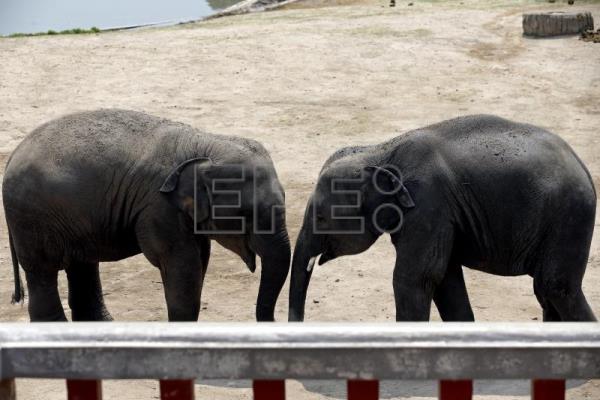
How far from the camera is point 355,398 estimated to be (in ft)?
7.39

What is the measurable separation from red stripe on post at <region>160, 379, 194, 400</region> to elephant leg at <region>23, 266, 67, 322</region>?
422 centimetres

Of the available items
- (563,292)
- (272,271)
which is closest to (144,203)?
(272,271)

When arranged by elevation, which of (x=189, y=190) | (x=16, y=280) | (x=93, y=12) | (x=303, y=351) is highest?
(x=303, y=351)

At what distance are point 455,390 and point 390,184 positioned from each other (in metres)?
3.58

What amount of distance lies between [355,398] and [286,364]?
0.57 feet

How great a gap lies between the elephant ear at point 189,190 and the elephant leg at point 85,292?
111cm

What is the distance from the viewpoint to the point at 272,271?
5945mm

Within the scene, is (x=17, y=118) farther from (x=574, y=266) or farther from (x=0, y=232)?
(x=574, y=266)

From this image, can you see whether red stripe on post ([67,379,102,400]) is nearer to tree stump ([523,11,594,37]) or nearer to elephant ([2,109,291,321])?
elephant ([2,109,291,321])

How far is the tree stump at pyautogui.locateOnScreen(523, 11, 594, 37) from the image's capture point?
15.6 metres

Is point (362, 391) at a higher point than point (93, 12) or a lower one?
higher

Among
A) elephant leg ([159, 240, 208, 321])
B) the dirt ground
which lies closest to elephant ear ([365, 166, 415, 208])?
elephant leg ([159, 240, 208, 321])

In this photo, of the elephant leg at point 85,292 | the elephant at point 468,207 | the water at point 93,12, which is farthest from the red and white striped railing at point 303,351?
the water at point 93,12

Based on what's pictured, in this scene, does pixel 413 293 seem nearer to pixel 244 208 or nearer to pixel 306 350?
pixel 244 208
